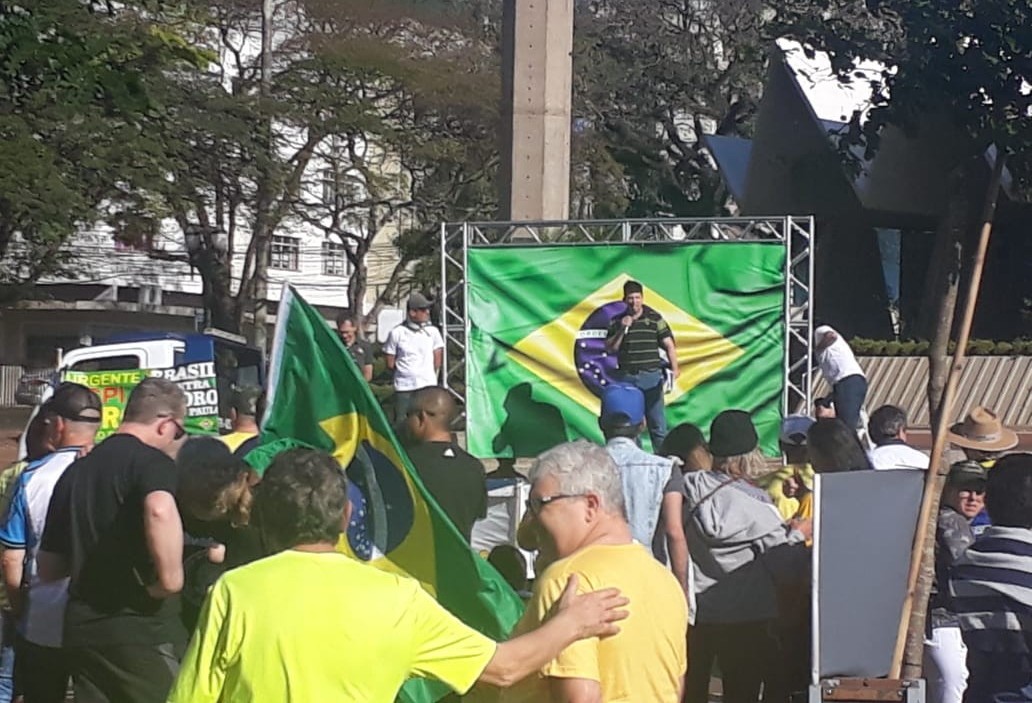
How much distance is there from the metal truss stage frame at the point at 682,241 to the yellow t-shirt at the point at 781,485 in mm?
5039

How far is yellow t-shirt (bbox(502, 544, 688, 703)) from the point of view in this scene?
404 cm

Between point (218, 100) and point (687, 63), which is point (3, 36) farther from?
point (687, 63)

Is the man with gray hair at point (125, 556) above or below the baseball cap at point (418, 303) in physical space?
below

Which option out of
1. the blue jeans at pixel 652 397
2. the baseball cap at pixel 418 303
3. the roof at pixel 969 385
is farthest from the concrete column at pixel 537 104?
the roof at pixel 969 385

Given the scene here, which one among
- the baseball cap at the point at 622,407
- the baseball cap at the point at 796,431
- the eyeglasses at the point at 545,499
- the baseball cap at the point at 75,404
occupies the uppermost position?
the baseball cap at the point at 75,404

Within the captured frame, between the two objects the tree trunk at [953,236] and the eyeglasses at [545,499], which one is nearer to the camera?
the eyeglasses at [545,499]

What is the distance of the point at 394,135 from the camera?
34438 millimetres

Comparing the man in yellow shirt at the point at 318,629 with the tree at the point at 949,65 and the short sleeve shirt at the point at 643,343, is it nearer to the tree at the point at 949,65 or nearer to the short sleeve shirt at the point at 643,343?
the short sleeve shirt at the point at 643,343

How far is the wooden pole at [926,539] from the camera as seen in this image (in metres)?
5.20

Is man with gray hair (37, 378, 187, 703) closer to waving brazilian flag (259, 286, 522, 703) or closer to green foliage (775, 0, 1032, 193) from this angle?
waving brazilian flag (259, 286, 522, 703)

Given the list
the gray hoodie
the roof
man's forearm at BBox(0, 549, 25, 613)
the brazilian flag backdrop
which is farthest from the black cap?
the roof

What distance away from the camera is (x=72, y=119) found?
20266 millimetres

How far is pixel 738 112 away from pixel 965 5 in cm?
1270

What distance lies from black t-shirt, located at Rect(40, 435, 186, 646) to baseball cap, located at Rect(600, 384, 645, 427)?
2.64 metres
